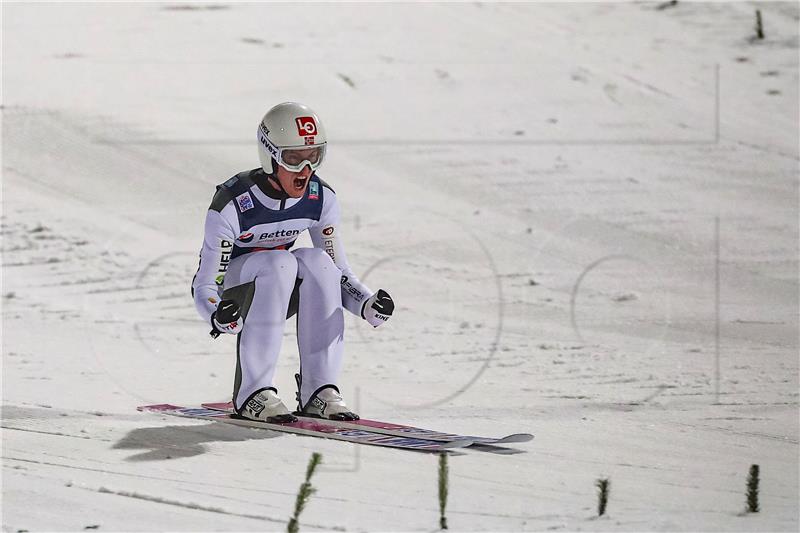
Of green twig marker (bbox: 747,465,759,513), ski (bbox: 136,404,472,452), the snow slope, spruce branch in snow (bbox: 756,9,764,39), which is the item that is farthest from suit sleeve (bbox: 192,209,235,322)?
spruce branch in snow (bbox: 756,9,764,39)

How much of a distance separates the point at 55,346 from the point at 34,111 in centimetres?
500

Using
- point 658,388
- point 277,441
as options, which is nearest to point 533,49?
point 658,388

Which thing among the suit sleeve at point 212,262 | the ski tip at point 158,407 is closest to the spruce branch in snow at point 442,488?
the suit sleeve at point 212,262

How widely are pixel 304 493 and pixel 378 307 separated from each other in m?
1.18

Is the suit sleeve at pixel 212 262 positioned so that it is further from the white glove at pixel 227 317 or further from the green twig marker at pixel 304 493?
the green twig marker at pixel 304 493

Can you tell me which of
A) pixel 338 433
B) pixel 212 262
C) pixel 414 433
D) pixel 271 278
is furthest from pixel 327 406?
pixel 212 262

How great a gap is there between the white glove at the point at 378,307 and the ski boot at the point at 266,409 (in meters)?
0.62

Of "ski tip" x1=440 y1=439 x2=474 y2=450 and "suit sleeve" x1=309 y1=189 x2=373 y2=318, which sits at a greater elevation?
"suit sleeve" x1=309 y1=189 x2=373 y2=318

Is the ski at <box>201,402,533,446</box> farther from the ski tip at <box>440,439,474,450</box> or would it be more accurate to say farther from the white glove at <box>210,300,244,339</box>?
the white glove at <box>210,300,244,339</box>

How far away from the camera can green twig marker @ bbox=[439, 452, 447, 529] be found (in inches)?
213

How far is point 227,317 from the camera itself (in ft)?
20.0

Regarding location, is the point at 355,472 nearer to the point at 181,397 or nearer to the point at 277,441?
the point at 277,441

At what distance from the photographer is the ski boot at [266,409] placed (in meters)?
6.45

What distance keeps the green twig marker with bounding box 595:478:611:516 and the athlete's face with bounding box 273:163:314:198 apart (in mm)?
1992
